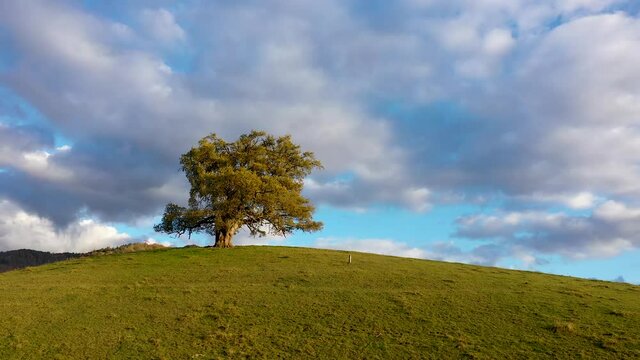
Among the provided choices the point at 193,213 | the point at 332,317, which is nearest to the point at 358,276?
the point at 332,317

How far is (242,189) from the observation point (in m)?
52.5

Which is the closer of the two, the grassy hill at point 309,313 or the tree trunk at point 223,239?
the grassy hill at point 309,313

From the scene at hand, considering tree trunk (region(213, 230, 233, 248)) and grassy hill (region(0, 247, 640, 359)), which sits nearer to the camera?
grassy hill (region(0, 247, 640, 359))

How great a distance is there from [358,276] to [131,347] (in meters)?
17.9

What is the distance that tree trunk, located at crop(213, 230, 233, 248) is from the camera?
54.0 m

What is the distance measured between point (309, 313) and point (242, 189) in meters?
26.1

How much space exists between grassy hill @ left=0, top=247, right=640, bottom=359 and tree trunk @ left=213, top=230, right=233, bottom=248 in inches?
422

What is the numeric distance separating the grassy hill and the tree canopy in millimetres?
10995

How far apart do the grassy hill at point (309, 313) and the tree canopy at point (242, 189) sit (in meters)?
11.0

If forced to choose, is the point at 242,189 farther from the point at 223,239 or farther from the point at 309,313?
the point at 309,313

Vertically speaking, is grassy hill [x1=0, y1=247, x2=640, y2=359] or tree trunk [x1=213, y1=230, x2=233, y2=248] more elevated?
tree trunk [x1=213, y1=230, x2=233, y2=248]

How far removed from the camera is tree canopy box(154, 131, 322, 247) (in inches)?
2069

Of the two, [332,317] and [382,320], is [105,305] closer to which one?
[332,317]

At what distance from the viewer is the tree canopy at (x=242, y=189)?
52562 millimetres
